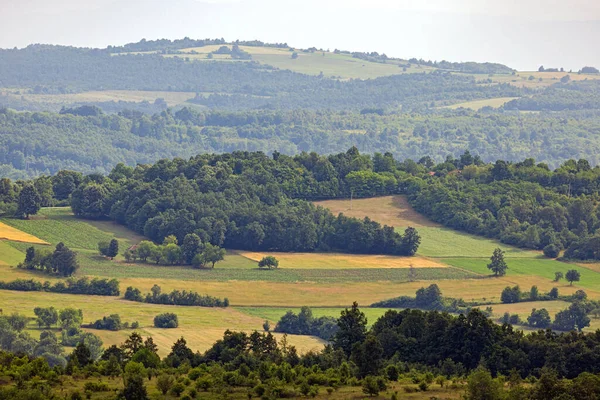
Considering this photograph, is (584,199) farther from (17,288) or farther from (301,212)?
(17,288)

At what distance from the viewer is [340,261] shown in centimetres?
14950

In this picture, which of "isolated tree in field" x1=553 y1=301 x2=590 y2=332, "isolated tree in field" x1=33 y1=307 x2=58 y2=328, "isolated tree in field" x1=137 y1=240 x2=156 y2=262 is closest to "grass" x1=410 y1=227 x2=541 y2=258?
"isolated tree in field" x1=553 y1=301 x2=590 y2=332

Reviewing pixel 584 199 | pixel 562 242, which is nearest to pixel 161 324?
pixel 562 242

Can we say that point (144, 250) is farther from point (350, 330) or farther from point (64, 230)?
point (350, 330)

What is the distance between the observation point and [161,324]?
117m

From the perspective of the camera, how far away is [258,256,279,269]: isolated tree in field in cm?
14488

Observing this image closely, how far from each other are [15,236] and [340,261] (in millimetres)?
32916

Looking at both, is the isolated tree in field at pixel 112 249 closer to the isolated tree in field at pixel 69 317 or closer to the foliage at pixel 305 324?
the isolated tree in field at pixel 69 317

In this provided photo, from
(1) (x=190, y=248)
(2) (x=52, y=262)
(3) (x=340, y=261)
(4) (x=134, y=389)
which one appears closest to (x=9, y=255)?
(2) (x=52, y=262)

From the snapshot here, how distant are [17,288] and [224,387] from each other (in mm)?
57483

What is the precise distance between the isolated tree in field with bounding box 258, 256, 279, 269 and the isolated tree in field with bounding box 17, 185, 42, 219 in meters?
28.6

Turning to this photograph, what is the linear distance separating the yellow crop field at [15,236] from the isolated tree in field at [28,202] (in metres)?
6.12

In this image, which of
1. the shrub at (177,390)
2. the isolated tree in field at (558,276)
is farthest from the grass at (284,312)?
the shrub at (177,390)

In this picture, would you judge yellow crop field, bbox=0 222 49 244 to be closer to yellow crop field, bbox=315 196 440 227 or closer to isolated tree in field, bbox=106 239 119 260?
isolated tree in field, bbox=106 239 119 260
